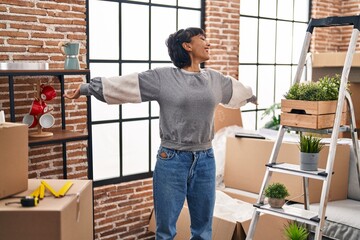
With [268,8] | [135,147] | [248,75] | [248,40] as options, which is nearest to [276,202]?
[135,147]

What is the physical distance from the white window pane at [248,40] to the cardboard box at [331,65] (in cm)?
72

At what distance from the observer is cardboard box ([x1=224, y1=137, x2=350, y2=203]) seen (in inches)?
143

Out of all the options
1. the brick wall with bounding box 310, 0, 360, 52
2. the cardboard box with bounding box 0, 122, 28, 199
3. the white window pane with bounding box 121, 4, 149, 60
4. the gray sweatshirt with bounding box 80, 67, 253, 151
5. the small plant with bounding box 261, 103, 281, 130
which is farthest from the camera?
the brick wall with bounding box 310, 0, 360, 52

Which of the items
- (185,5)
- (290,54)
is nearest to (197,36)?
(185,5)

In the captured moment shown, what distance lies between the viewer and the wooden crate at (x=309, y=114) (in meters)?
2.84

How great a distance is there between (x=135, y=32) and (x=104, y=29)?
0.34 m

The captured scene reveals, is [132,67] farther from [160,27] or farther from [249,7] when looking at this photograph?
[249,7]

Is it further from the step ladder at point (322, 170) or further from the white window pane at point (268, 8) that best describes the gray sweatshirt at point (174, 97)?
the white window pane at point (268, 8)

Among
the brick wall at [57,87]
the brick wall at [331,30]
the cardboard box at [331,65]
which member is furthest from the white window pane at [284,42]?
the brick wall at [57,87]

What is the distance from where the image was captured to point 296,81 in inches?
122

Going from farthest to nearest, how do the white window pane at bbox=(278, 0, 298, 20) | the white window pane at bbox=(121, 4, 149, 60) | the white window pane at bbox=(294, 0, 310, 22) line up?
the white window pane at bbox=(294, 0, 310, 22)
the white window pane at bbox=(278, 0, 298, 20)
the white window pane at bbox=(121, 4, 149, 60)

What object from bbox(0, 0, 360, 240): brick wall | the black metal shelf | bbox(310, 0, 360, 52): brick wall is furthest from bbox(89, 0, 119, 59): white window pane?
bbox(310, 0, 360, 52): brick wall

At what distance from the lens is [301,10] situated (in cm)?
611

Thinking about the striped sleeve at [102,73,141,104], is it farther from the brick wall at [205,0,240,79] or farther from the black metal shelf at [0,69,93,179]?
the brick wall at [205,0,240,79]
